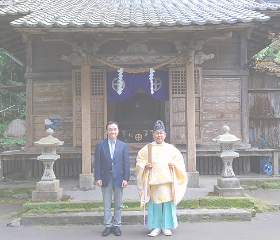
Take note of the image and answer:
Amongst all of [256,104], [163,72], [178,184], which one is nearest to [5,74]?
[163,72]

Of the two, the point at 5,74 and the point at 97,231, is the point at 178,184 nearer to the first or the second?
the point at 97,231

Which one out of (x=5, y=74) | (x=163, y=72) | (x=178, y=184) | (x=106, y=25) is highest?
(x=5, y=74)

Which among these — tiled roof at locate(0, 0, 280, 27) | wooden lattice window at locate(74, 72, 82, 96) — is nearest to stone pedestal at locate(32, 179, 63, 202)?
wooden lattice window at locate(74, 72, 82, 96)

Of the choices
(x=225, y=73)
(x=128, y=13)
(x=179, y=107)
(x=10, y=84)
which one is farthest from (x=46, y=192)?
(x=10, y=84)

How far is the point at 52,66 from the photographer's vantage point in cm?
863

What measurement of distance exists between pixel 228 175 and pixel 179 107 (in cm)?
301

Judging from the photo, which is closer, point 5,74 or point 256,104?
point 256,104

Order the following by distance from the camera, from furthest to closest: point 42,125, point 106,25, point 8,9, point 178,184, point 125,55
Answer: point 42,125, point 8,9, point 125,55, point 106,25, point 178,184

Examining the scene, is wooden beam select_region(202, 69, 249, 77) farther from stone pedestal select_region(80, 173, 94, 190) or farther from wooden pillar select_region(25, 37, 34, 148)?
wooden pillar select_region(25, 37, 34, 148)

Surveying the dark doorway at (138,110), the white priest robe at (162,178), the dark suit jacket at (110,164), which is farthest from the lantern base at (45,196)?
the dark doorway at (138,110)

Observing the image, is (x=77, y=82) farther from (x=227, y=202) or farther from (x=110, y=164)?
(x=227, y=202)

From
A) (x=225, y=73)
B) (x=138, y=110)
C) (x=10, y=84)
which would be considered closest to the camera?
(x=225, y=73)

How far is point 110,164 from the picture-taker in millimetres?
4332

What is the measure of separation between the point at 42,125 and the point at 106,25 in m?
4.49
